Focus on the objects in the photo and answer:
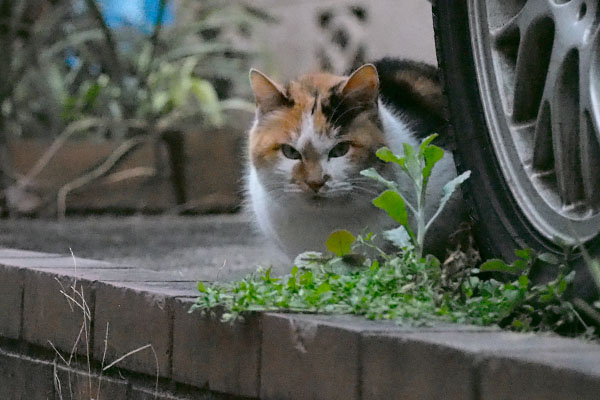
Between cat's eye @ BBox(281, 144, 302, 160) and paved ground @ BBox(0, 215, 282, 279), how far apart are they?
336mm

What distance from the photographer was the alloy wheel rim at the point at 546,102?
1.96 metres

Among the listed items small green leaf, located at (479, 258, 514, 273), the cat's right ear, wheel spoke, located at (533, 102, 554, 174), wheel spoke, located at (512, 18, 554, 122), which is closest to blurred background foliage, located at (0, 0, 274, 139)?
the cat's right ear

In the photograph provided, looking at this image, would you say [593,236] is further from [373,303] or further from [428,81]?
[428,81]

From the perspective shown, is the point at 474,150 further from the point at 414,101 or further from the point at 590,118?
the point at 414,101

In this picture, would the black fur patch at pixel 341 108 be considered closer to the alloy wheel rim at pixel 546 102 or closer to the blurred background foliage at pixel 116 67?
the alloy wheel rim at pixel 546 102

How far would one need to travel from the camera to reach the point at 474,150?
2301 mm

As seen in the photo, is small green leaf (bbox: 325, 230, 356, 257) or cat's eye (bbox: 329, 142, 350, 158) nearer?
small green leaf (bbox: 325, 230, 356, 257)

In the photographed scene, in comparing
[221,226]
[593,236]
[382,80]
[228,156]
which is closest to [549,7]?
[593,236]

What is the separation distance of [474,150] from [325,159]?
0.54 meters

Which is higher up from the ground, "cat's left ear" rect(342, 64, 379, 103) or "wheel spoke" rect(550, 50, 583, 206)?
"cat's left ear" rect(342, 64, 379, 103)

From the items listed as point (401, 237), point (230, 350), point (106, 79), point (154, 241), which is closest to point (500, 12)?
point (401, 237)

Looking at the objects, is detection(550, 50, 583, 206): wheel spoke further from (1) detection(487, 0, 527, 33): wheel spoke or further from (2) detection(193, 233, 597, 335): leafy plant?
(1) detection(487, 0, 527, 33): wheel spoke

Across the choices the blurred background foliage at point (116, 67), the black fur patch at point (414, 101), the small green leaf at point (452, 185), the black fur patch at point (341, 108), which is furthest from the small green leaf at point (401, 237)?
the blurred background foliage at point (116, 67)

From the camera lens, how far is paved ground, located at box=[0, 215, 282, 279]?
3.41 meters
